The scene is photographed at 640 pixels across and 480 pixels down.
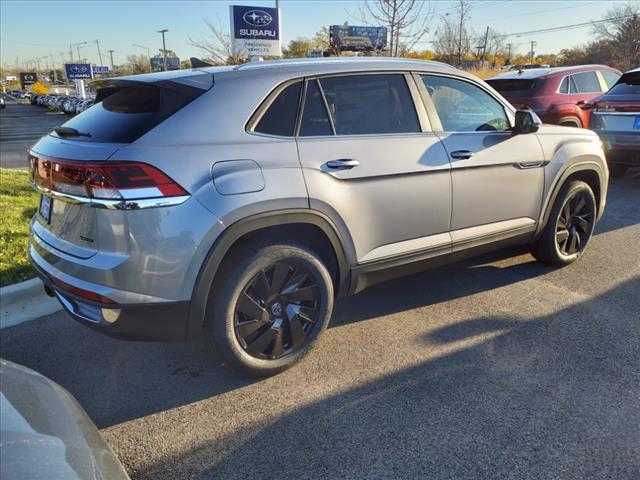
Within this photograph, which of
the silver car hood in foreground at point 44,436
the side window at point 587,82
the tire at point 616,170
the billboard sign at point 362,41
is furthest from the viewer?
the billboard sign at point 362,41

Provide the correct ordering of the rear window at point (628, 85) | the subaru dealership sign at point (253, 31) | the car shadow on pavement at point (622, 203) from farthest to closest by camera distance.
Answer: the subaru dealership sign at point (253, 31)
the rear window at point (628, 85)
the car shadow on pavement at point (622, 203)

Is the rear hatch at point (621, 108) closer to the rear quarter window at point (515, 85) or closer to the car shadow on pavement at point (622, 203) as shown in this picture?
the car shadow on pavement at point (622, 203)

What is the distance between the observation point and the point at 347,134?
3.18 m

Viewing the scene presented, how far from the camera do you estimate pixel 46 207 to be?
9.61 feet

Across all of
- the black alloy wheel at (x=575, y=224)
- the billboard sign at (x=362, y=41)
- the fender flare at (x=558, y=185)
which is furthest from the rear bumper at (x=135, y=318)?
the billboard sign at (x=362, y=41)

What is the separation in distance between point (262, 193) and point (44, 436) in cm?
156

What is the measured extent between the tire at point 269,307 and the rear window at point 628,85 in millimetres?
7084

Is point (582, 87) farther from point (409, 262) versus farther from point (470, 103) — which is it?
point (409, 262)

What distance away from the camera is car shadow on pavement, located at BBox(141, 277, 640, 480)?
2.36 m

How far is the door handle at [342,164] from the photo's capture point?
3029 mm

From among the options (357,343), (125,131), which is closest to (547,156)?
(357,343)

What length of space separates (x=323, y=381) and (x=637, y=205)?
19.9 feet

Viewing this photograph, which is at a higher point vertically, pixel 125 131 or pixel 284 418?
pixel 125 131

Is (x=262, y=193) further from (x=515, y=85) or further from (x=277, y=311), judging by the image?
(x=515, y=85)
